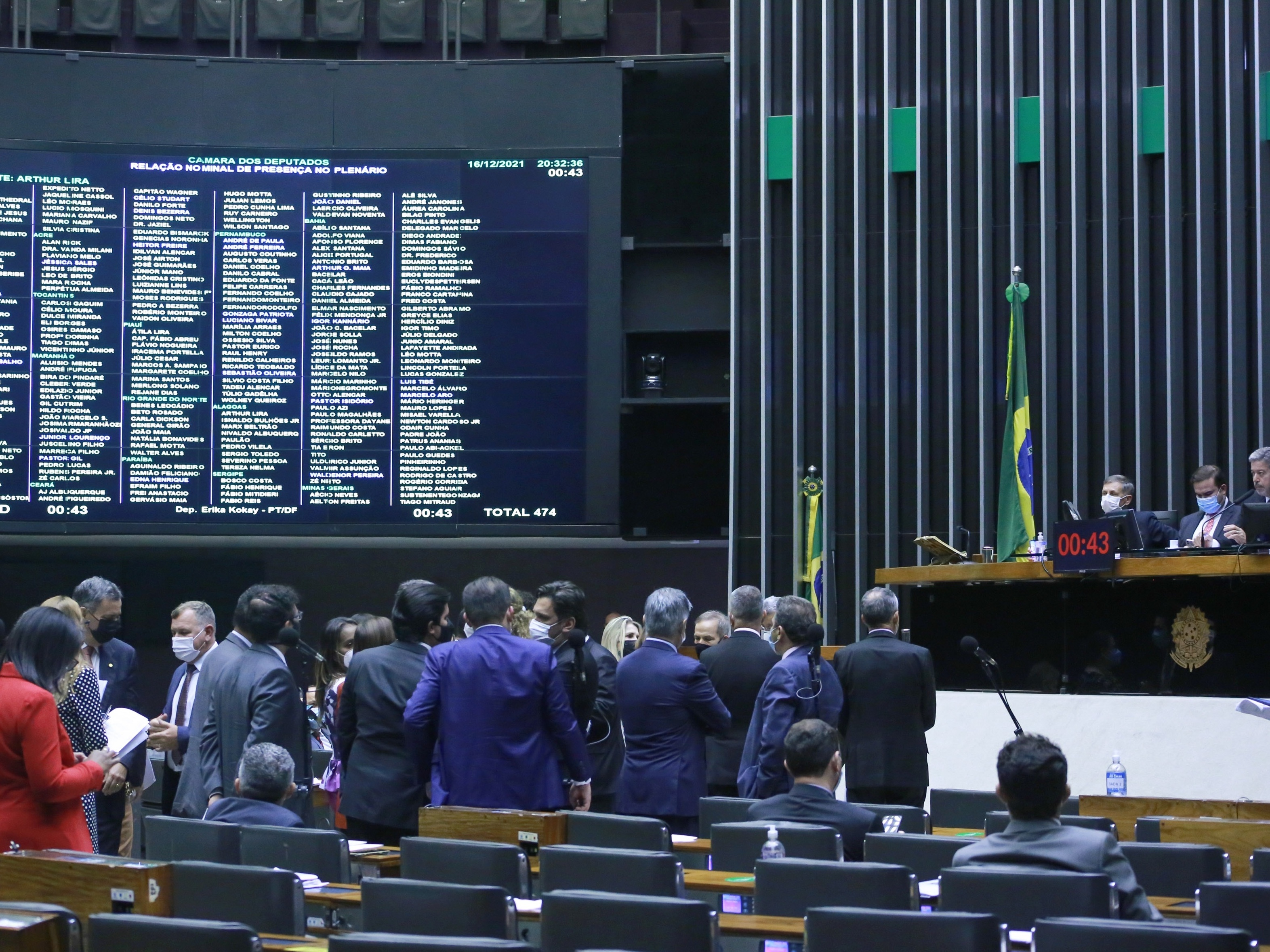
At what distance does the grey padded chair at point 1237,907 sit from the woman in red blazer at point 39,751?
266 centimetres

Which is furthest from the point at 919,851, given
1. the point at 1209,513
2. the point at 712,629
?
the point at 1209,513

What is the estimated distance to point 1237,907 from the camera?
3168 millimetres

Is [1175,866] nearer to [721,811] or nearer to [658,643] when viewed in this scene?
[721,811]

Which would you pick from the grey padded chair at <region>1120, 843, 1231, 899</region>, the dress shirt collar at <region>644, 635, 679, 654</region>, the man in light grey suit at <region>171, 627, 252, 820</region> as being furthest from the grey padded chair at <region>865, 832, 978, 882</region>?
the man in light grey suit at <region>171, 627, 252, 820</region>

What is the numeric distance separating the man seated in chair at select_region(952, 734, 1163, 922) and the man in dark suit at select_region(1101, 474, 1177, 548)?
3.98 m

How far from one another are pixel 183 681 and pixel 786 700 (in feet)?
7.39

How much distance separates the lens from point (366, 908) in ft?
10.5

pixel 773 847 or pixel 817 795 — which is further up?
pixel 817 795

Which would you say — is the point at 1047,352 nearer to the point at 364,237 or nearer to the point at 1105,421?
the point at 1105,421

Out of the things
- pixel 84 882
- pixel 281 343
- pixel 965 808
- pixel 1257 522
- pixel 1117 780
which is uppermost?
pixel 281 343

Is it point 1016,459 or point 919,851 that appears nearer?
point 919,851

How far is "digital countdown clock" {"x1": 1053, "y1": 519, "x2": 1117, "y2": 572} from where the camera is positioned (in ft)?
23.0

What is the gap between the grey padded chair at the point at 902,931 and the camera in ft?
8.96

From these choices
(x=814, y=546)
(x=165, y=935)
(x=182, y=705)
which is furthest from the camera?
(x=814, y=546)
